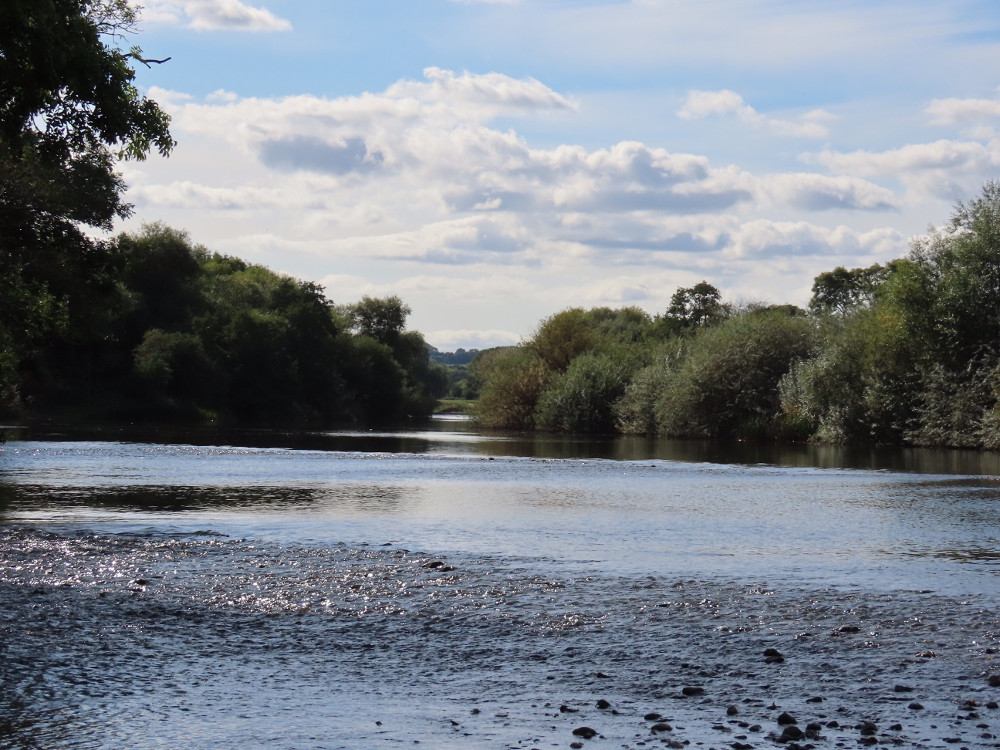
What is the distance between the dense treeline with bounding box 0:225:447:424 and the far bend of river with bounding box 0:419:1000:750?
166ft

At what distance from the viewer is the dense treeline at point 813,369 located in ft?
194

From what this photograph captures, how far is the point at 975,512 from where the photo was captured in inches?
939

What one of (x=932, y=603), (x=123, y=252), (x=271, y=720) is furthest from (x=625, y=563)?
(x=123, y=252)

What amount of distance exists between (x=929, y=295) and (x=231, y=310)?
2708 inches

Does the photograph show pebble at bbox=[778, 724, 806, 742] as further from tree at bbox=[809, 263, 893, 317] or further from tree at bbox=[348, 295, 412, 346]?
tree at bbox=[348, 295, 412, 346]

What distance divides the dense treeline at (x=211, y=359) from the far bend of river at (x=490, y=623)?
50590 mm

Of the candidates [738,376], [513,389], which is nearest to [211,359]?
[513,389]

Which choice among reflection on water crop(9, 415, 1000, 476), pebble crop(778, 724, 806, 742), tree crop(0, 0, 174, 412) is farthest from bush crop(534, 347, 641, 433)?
pebble crop(778, 724, 806, 742)

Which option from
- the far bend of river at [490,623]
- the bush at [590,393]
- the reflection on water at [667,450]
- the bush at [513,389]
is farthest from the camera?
the bush at [513,389]

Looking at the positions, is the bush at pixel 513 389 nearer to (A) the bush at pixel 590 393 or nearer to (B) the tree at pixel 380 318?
(A) the bush at pixel 590 393

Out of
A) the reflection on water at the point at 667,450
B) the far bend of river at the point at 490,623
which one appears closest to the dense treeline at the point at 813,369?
the reflection on water at the point at 667,450

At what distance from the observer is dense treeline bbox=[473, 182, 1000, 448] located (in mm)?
59031

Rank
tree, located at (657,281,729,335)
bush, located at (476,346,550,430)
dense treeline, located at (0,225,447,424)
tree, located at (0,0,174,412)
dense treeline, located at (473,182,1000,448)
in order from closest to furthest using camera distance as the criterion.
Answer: tree, located at (0,0,174,412) → dense treeline, located at (473,182,1000,448) → dense treeline, located at (0,225,447,424) → bush, located at (476,346,550,430) → tree, located at (657,281,729,335)

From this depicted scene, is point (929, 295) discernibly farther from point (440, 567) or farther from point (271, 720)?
point (271, 720)
